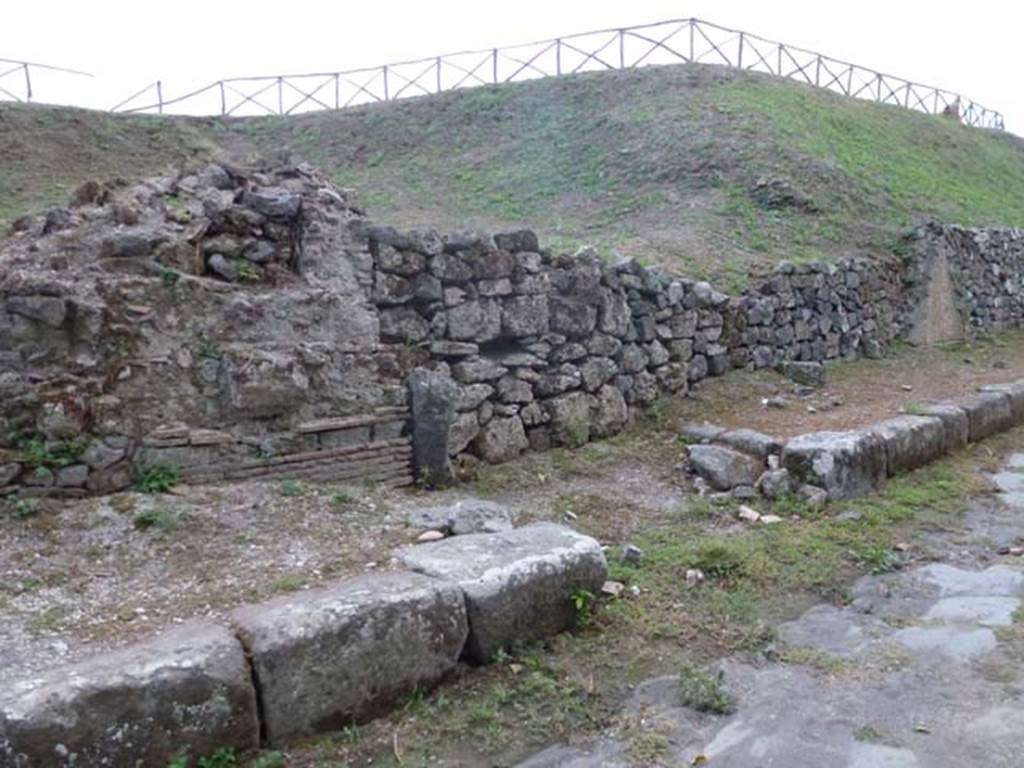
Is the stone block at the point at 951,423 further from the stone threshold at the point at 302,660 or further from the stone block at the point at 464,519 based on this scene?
the stone threshold at the point at 302,660

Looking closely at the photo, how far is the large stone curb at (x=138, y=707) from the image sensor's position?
2604 mm

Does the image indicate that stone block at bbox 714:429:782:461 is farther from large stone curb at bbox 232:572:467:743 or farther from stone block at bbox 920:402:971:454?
large stone curb at bbox 232:572:467:743

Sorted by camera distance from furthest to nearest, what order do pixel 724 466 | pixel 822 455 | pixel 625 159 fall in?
pixel 625 159 → pixel 724 466 → pixel 822 455

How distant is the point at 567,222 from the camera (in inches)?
524

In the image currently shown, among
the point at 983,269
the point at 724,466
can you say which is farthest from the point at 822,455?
the point at 983,269

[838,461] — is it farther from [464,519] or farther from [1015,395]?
[1015,395]

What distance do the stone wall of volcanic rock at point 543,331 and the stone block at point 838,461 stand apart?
1670 millimetres

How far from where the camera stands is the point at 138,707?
2756 millimetres

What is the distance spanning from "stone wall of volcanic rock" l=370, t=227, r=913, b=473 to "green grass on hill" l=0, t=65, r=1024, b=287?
1.68m

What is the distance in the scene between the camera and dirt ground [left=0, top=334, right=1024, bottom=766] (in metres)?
3.42

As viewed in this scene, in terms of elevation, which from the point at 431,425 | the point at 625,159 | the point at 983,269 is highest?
the point at 625,159

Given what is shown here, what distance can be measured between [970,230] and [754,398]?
26.1 feet

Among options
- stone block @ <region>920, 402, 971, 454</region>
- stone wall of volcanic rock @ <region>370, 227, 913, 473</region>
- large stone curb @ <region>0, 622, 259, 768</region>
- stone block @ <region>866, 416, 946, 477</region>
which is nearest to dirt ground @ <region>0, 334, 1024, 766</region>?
large stone curb @ <region>0, 622, 259, 768</region>

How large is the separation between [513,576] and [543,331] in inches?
133
